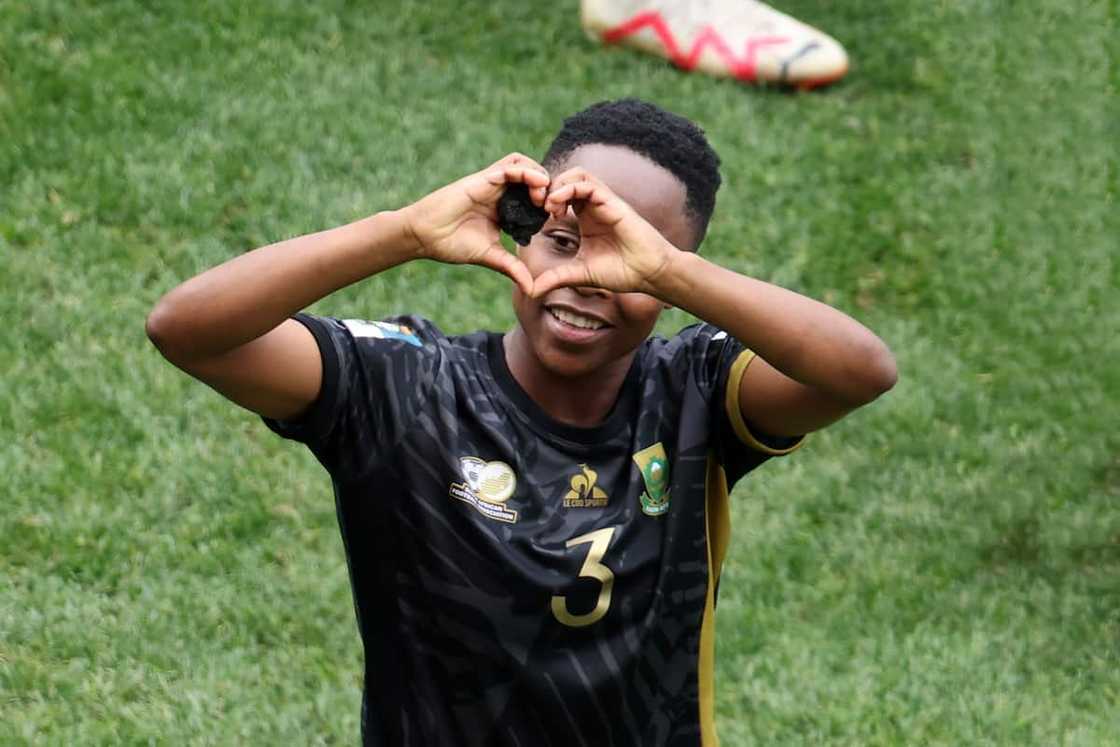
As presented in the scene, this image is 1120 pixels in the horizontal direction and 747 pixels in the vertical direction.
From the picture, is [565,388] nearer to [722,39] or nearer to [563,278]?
[563,278]

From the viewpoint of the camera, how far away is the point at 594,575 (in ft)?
9.43

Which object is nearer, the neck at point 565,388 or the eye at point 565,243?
the eye at point 565,243

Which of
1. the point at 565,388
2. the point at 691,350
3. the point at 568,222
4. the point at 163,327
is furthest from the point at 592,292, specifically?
the point at 163,327

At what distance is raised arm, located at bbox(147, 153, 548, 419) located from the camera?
8.55ft

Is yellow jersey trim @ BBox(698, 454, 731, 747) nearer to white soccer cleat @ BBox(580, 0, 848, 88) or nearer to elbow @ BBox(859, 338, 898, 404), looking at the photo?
elbow @ BBox(859, 338, 898, 404)

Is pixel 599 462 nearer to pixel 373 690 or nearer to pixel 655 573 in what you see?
pixel 655 573

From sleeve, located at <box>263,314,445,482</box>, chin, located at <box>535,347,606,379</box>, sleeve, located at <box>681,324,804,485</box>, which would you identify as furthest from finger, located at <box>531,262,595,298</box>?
sleeve, located at <box>681,324,804,485</box>

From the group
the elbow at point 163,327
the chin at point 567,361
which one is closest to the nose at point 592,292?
the chin at point 567,361

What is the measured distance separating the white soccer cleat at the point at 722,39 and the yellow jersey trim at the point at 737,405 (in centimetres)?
462

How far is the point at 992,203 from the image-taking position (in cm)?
698

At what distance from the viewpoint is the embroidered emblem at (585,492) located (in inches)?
114

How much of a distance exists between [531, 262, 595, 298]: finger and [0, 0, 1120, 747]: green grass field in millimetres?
2259

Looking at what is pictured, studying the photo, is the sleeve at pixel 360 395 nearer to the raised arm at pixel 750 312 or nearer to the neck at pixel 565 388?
A: the neck at pixel 565 388

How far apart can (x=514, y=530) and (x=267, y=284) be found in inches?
23.5
